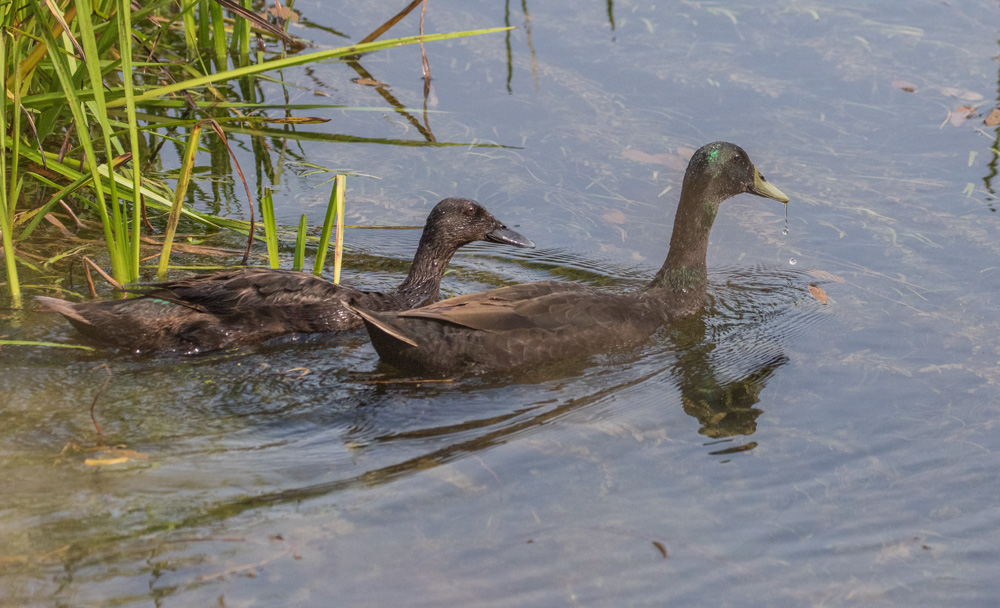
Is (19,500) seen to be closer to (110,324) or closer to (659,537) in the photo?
(110,324)

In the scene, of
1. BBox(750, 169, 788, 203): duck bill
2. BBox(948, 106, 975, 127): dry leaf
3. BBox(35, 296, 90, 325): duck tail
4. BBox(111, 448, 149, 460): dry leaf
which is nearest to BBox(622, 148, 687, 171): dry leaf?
BBox(750, 169, 788, 203): duck bill

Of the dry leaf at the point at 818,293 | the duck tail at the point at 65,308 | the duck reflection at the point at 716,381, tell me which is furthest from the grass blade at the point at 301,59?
the dry leaf at the point at 818,293

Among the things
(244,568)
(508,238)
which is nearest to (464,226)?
(508,238)

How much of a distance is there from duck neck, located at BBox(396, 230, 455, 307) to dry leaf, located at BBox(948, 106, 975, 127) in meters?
4.62

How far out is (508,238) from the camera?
268 inches

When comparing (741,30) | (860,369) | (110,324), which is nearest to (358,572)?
(110,324)

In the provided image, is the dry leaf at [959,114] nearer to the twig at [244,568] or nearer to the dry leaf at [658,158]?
the dry leaf at [658,158]

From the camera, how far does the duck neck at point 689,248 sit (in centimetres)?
663

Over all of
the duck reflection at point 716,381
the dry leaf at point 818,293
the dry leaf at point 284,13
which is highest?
the dry leaf at point 284,13

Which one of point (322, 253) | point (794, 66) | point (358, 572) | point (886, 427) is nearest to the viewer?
point (358, 572)

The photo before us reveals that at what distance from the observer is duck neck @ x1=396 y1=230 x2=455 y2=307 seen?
6.72 meters

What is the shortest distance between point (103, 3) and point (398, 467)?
3.69 meters

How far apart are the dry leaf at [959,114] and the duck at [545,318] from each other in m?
3.00

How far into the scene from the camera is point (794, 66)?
373 inches
